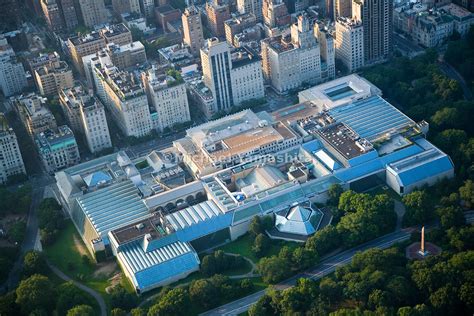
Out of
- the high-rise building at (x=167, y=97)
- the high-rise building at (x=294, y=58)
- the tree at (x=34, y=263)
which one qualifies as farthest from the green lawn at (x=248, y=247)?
the high-rise building at (x=294, y=58)

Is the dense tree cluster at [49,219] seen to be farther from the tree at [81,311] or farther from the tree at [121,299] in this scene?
the tree at [81,311]

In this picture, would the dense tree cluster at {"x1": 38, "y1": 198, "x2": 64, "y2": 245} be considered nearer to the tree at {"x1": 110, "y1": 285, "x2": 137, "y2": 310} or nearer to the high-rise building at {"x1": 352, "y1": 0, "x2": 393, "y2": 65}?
the tree at {"x1": 110, "y1": 285, "x2": 137, "y2": 310}

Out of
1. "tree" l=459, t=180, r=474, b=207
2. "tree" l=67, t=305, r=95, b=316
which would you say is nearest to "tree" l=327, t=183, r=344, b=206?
"tree" l=459, t=180, r=474, b=207

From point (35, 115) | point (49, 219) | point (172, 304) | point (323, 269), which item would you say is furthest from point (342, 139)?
point (35, 115)

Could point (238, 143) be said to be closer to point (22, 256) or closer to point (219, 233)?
point (219, 233)

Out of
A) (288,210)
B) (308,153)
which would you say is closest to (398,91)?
(308,153)

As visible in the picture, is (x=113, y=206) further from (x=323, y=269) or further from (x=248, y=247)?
(x=323, y=269)
